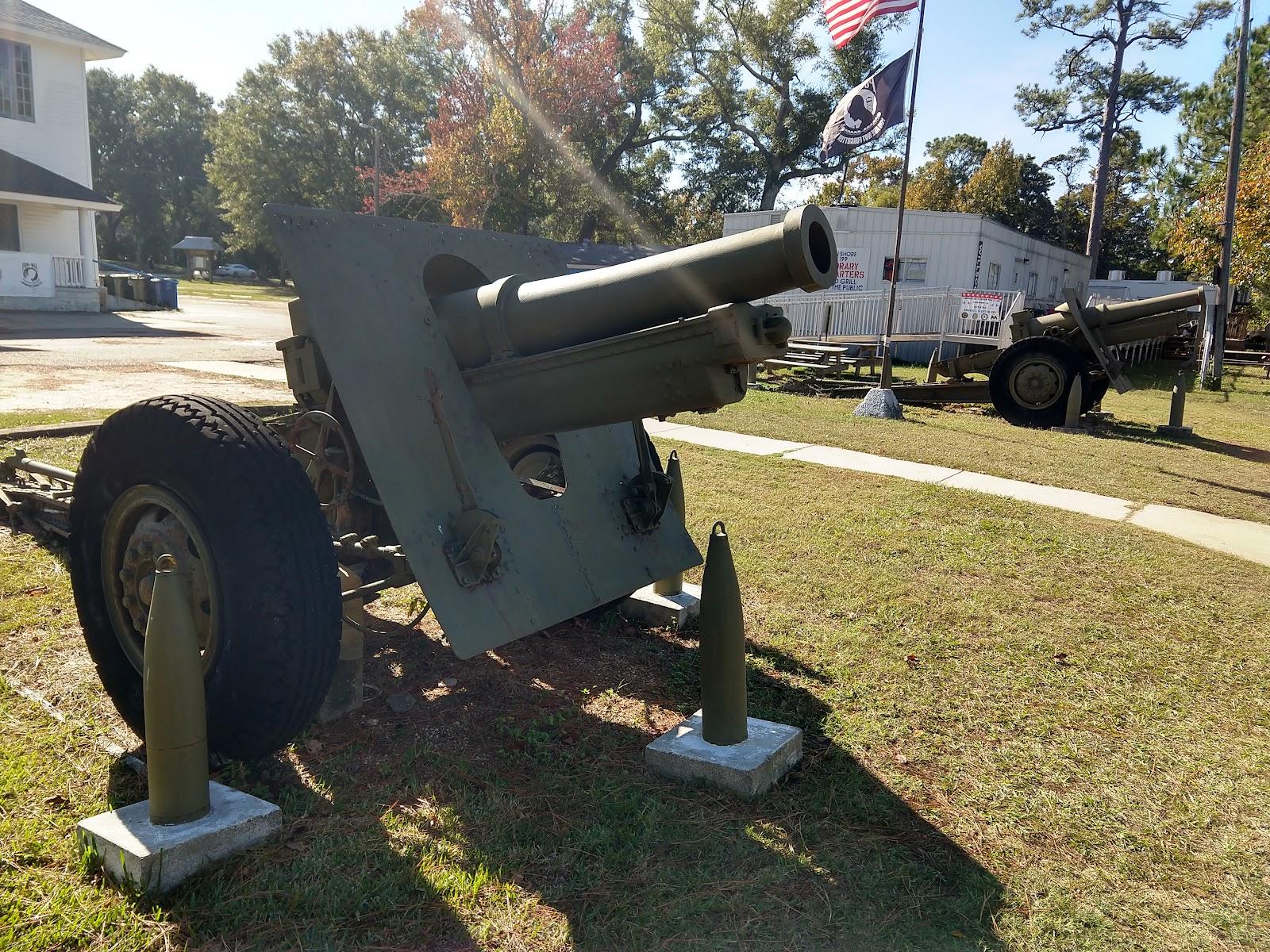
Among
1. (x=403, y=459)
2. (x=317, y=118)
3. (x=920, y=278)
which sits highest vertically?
(x=317, y=118)

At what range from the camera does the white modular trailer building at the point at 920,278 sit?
63.0 ft

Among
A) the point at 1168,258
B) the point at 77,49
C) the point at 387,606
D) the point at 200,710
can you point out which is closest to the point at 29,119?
the point at 77,49

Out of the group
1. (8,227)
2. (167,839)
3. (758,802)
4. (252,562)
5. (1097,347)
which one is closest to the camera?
(167,839)

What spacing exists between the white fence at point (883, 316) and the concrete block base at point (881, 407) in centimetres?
629

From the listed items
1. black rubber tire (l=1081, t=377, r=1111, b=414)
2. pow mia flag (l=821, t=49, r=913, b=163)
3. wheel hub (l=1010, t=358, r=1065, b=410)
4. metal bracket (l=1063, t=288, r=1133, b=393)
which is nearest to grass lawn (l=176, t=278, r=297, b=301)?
pow mia flag (l=821, t=49, r=913, b=163)

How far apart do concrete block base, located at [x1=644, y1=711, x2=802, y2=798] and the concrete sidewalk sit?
453 centimetres

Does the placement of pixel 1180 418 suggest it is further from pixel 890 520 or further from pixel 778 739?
pixel 778 739

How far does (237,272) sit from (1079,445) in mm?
66819

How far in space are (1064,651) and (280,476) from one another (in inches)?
138

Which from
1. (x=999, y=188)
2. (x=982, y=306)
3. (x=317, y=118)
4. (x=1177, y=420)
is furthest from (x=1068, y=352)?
(x=317, y=118)

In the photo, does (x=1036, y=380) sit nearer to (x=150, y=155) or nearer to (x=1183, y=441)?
(x=1183, y=441)

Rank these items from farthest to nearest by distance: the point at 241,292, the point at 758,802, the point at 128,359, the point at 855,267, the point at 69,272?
the point at 241,292
the point at 69,272
the point at 855,267
the point at 128,359
the point at 758,802

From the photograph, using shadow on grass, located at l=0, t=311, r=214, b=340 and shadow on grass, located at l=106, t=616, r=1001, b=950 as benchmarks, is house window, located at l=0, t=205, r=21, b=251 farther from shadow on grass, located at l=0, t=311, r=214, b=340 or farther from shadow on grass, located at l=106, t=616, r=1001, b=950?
shadow on grass, located at l=106, t=616, r=1001, b=950

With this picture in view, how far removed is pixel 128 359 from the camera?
549 inches
